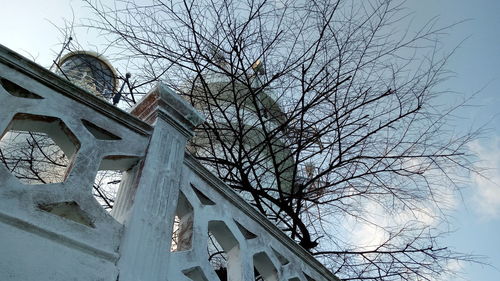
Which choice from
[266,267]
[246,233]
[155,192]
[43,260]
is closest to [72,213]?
[43,260]

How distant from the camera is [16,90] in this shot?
3.94 feet

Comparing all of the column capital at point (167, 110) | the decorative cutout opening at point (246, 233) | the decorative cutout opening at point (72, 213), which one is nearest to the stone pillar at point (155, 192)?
the column capital at point (167, 110)

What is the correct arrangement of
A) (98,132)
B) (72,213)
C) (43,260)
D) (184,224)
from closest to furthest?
(43,260) < (72,213) < (98,132) < (184,224)

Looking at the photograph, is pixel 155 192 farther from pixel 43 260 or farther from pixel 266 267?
pixel 266 267

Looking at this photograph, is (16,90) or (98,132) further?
(98,132)

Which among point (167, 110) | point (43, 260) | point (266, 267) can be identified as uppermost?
point (167, 110)

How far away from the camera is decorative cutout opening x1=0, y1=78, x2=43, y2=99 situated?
3.88ft

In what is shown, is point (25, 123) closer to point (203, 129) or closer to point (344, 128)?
point (203, 129)

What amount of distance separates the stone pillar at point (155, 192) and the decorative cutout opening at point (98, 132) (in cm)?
15

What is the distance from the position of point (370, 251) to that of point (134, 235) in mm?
3090

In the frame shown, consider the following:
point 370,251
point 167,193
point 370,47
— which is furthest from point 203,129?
point 167,193

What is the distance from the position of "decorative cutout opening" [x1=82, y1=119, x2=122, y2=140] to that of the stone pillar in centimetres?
15

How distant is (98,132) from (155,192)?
29cm

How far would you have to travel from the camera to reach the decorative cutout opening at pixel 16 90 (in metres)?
1.18
